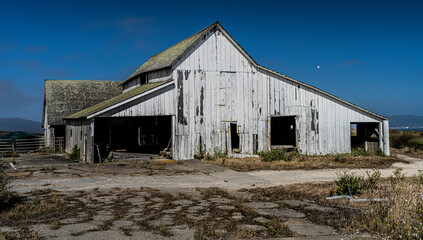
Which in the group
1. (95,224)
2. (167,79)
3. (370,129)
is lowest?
(95,224)

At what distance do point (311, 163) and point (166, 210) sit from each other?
1232 centimetres

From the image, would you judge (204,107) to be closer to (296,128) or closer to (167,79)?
(167,79)

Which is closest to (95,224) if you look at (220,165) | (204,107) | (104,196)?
(104,196)

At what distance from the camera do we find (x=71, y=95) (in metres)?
35.6

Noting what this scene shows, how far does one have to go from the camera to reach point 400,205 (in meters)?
6.74

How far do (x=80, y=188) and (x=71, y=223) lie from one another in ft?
15.5

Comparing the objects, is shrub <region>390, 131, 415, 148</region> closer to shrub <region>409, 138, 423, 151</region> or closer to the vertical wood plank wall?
shrub <region>409, 138, 423, 151</region>

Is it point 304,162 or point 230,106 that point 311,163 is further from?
point 230,106

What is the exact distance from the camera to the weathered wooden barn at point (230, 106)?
21.5 metres

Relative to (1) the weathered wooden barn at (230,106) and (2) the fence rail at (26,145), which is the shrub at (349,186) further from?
(2) the fence rail at (26,145)

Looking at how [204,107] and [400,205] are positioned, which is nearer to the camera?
[400,205]

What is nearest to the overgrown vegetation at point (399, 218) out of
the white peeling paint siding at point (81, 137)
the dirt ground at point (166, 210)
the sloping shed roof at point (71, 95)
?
the dirt ground at point (166, 210)

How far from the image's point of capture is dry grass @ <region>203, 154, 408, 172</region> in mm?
17656

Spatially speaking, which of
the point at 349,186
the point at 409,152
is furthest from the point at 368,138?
the point at 349,186
